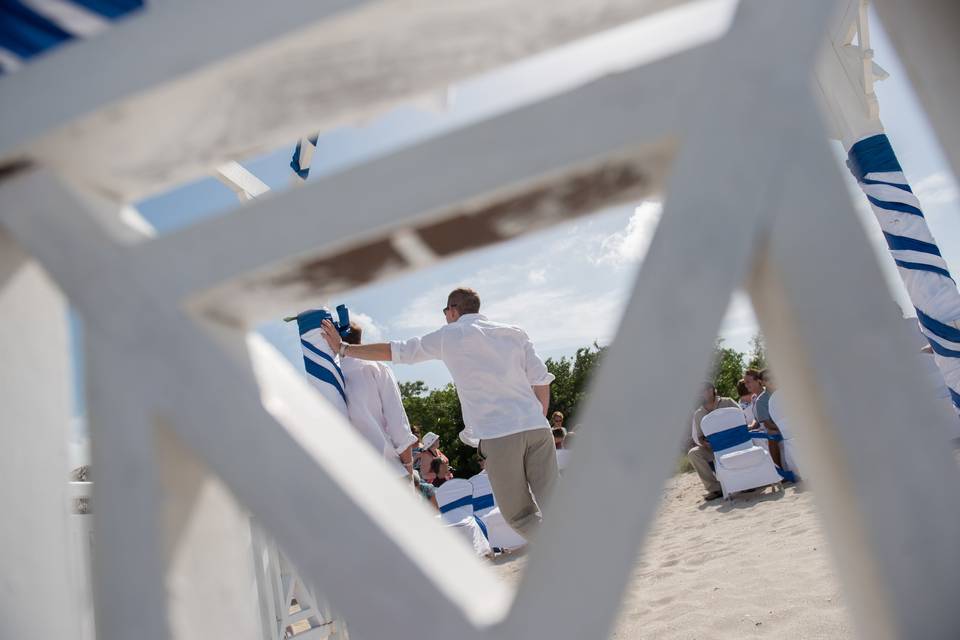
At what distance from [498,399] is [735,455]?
3.82 metres

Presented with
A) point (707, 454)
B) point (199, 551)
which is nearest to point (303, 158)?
point (199, 551)

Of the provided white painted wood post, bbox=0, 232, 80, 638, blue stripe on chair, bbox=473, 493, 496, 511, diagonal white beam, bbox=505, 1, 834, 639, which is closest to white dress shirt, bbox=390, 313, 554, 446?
white painted wood post, bbox=0, 232, 80, 638

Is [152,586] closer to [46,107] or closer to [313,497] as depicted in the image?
[313,497]

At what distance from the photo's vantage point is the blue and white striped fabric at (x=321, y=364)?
11.3 ft

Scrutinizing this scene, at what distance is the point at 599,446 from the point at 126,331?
0.49 meters

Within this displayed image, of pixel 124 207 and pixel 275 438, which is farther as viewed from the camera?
pixel 124 207

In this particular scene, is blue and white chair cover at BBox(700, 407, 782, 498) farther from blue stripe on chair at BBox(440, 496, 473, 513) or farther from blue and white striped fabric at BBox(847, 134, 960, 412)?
blue stripe on chair at BBox(440, 496, 473, 513)

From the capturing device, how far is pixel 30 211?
703 millimetres

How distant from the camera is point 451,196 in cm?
61

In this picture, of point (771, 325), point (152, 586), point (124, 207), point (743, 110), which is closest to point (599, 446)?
point (771, 325)

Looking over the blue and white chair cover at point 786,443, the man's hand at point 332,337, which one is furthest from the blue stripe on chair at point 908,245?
the man's hand at point 332,337

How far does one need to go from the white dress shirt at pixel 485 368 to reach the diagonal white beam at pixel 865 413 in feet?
9.30

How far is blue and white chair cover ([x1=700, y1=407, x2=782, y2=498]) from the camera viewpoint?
6199mm

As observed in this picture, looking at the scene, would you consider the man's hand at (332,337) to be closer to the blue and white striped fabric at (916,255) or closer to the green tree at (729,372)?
the blue and white striped fabric at (916,255)
